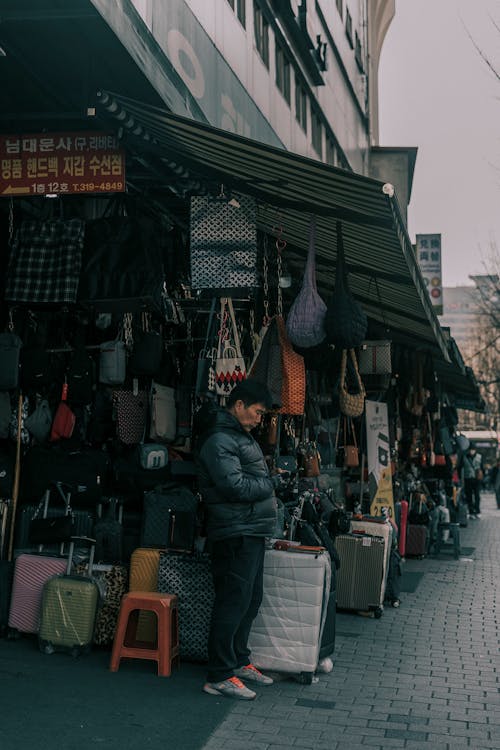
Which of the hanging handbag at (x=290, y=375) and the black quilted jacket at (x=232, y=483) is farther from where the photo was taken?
the hanging handbag at (x=290, y=375)

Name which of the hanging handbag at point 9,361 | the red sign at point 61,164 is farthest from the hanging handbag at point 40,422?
the red sign at point 61,164

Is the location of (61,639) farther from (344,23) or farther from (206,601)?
(344,23)

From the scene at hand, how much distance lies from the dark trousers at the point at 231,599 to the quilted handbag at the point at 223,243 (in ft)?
6.64

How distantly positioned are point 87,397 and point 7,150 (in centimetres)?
221

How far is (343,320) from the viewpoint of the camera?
24.1ft

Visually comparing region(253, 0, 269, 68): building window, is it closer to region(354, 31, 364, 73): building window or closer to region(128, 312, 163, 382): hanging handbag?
region(128, 312, 163, 382): hanging handbag

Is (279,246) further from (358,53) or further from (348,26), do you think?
(358,53)

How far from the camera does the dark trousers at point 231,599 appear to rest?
246 inches

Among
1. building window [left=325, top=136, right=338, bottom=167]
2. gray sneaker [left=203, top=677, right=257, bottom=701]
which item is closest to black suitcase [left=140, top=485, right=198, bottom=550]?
gray sneaker [left=203, top=677, right=257, bottom=701]

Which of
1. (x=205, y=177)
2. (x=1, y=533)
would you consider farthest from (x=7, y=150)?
(x=1, y=533)

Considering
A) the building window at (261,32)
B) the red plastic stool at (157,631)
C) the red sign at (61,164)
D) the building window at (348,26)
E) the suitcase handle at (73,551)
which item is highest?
the building window at (348,26)

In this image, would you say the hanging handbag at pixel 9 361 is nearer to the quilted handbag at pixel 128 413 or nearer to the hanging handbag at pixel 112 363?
the hanging handbag at pixel 112 363

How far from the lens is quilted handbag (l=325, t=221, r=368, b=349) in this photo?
7.33 m

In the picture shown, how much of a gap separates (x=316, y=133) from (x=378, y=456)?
12.6 meters
